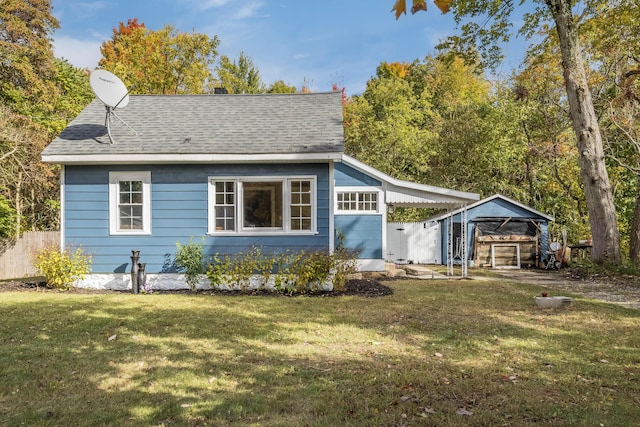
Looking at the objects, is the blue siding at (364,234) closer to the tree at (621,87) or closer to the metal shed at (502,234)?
the metal shed at (502,234)

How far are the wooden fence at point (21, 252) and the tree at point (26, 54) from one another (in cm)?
515

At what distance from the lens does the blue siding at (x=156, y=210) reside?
1009 centimetres

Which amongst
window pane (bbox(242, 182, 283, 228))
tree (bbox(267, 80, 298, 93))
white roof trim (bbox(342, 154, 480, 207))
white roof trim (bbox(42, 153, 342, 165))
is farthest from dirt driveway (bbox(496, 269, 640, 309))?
tree (bbox(267, 80, 298, 93))

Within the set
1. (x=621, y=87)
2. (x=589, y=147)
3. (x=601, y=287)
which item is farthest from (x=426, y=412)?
(x=621, y=87)

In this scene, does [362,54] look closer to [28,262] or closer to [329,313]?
[28,262]

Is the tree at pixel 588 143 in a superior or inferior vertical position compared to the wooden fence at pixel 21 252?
superior

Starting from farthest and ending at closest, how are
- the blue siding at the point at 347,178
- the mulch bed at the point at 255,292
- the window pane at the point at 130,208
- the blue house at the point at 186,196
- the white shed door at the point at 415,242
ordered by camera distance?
the white shed door at the point at 415,242, the blue siding at the point at 347,178, the window pane at the point at 130,208, the blue house at the point at 186,196, the mulch bed at the point at 255,292

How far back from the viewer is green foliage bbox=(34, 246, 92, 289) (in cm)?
973

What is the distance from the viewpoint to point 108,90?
10383 millimetres

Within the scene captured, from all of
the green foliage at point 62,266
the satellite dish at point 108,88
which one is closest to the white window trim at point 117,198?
the green foliage at point 62,266

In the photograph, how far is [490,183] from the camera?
78.8 feet

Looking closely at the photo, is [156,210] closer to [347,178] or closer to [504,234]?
[347,178]

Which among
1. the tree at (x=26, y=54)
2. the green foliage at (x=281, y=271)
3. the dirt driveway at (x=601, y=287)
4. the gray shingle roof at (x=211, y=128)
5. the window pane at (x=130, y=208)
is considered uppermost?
the tree at (x=26, y=54)

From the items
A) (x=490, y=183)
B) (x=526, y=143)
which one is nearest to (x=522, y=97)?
(x=526, y=143)
